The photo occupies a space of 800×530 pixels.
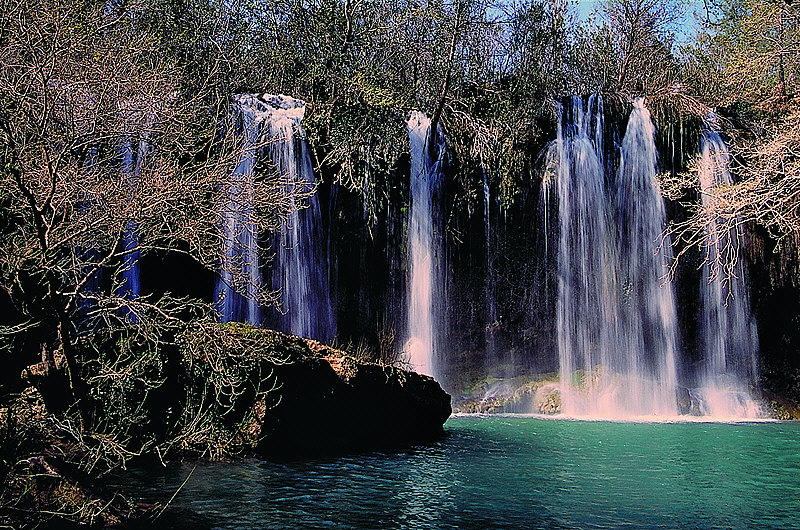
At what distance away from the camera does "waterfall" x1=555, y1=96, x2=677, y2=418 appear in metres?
17.0

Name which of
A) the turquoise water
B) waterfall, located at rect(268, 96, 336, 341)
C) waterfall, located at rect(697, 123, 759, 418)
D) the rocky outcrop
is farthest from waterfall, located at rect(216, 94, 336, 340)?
waterfall, located at rect(697, 123, 759, 418)

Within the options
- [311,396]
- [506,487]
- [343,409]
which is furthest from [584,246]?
[506,487]

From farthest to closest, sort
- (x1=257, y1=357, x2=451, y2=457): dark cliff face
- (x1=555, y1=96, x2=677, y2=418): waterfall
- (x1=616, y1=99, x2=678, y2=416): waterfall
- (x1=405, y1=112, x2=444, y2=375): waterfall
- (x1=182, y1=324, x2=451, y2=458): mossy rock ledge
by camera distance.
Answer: (x1=616, y1=99, x2=678, y2=416): waterfall → (x1=555, y1=96, x2=677, y2=418): waterfall → (x1=405, y1=112, x2=444, y2=375): waterfall → (x1=257, y1=357, x2=451, y2=457): dark cliff face → (x1=182, y1=324, x2=451, y2=458): mossy rock ledge

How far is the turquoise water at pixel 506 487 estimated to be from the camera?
6.26m

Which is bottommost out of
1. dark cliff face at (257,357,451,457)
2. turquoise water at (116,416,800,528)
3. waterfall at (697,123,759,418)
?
turquoise water at (116,416,800,528)

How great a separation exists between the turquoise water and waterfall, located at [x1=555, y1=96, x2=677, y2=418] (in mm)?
6167

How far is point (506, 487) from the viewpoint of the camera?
7.50 meters

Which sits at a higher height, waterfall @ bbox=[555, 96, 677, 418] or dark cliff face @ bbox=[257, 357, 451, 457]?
waterfall @ bbox=[555, 96, 677, 418]

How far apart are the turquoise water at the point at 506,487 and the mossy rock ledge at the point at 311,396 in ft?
1.61

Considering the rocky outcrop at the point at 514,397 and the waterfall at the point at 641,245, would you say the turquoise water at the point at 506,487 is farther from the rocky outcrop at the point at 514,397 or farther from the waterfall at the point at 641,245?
the waterfall at the point at 641,245

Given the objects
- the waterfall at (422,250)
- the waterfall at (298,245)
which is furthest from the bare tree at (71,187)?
the waterfall at (422,250)

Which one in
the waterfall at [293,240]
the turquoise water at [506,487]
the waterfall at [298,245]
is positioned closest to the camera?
the turquoise water at [506,487]

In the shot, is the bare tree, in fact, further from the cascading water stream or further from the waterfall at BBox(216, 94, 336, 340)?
the cascading water stream

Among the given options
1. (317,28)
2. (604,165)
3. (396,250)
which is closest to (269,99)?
(317,28)
